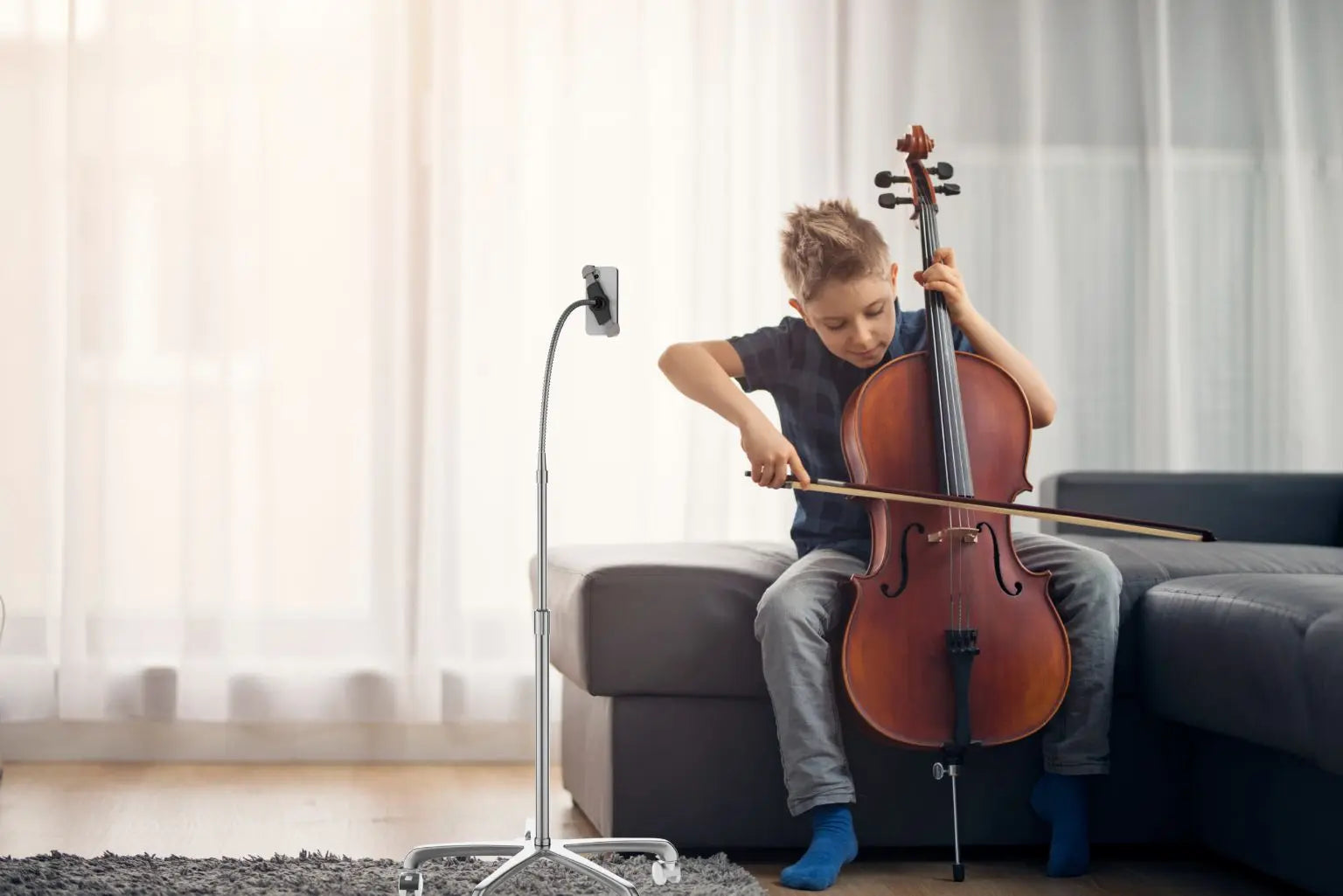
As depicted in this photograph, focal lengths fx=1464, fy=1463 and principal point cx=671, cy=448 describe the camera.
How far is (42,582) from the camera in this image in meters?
3.02

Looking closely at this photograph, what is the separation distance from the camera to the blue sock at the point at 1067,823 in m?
1.96

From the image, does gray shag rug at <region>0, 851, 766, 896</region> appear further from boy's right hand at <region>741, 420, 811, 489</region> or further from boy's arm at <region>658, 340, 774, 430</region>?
boy's arm at <region>658, 340, 774, 430</region>

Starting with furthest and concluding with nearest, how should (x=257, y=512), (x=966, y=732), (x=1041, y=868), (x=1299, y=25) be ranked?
(x=1299, y=25), (x=257, y=512), (x=1041, y=868), (x=966, y=732)

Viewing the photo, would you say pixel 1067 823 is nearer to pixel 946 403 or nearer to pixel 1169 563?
pixel 1169 563

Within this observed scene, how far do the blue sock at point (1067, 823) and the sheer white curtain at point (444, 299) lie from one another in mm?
1303

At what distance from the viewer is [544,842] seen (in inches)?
67.0

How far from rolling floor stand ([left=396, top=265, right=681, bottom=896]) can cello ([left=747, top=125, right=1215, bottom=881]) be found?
322 millimetres

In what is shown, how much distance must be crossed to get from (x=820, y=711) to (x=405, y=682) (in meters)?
1.42

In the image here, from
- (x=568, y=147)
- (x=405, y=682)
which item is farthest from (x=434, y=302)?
(x=405, y=682)

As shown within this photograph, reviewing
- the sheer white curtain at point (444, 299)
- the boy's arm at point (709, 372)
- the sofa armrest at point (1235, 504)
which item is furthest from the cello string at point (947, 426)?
the sheer white curtain at point (444, 299)

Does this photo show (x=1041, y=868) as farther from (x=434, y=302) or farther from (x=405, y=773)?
(x=434, y=302)

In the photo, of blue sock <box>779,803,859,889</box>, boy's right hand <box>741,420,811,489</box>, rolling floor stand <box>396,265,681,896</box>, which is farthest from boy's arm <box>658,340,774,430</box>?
blue sock <box>779,803,859,889</box>

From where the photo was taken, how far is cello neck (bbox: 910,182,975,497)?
1.88m

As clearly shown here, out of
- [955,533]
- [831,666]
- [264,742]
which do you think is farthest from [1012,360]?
[264,742]
